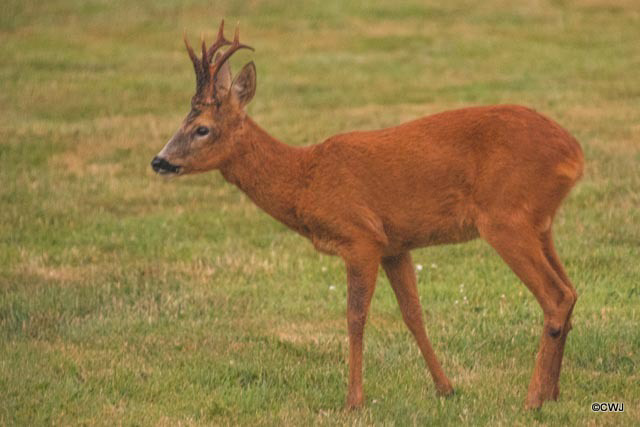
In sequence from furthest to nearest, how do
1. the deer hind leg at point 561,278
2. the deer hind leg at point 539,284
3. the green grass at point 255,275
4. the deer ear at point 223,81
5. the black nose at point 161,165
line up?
the green grass at point 255,275 → the deer ear at point 223,81 → the black nose at point 161,165 → the deer hind leg at point 561,278 → the deer hind leg at point 539,284

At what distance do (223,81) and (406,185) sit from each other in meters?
1.37

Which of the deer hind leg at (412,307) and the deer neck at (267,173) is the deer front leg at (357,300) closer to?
the deer hind leg at (412,307)

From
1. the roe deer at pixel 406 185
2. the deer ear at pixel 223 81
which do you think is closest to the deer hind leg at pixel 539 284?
the roe deer at pixel 406 185

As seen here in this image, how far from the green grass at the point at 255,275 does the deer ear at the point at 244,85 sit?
192 centimetres

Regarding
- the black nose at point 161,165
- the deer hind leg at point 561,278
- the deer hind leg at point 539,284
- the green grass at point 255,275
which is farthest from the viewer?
the green grass at point 255,275

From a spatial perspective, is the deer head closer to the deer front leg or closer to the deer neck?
the deer neck

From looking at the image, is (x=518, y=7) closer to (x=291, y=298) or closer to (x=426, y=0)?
(x=426, y=0)

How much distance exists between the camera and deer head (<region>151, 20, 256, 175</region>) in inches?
303

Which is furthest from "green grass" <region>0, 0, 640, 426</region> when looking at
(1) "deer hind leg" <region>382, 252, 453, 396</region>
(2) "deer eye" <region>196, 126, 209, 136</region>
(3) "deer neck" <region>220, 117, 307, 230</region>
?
(2) "deer eye" <region>196, 126, 209, 136</region>

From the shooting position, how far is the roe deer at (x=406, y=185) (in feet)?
24.2

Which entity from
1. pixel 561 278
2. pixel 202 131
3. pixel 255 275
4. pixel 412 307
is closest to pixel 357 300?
pixel 412 307

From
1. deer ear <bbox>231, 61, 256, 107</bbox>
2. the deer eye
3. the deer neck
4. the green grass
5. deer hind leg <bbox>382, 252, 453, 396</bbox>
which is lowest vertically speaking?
the green grass

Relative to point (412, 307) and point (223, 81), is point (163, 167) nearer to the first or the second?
point (223, 81)

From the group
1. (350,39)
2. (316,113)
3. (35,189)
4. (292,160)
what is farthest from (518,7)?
(292,160)
